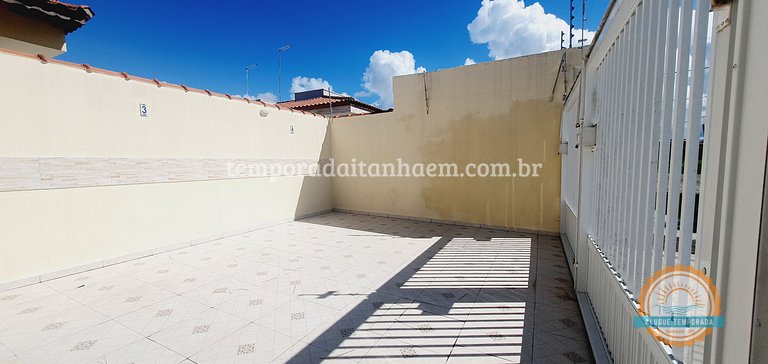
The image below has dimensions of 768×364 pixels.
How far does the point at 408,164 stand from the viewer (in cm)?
763

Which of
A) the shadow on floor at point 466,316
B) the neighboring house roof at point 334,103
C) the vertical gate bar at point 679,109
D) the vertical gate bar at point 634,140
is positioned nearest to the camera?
the vertical gate bar at point 679,109

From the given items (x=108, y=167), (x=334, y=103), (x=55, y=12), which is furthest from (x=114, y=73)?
(x=334, y=103)

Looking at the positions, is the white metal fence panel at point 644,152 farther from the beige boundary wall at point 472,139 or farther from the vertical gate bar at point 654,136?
the beige boundary wall at point 472,139

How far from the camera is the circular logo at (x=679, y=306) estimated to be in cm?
100

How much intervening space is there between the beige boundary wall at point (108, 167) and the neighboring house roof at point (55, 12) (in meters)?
1.76

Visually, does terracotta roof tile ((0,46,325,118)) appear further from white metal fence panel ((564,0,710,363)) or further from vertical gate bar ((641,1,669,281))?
vertical gate bar ((641,1,669,281))

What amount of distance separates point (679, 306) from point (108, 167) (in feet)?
20.7

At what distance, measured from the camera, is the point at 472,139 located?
6.70m

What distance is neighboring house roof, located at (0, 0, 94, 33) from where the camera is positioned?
4.72 meters

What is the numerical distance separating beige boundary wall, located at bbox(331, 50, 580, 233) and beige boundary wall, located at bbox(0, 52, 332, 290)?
3016mm

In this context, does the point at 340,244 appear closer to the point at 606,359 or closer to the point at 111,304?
the point at 111,304

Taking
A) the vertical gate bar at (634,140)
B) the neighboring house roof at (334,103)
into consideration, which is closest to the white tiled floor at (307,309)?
the vertical gate bar at (634,140)

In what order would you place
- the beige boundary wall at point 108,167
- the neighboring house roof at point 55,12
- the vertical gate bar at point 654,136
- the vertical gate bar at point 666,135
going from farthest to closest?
the neighboring house roof at point 55,12 → the beige boundary wall at point 108,167 → the vertical gate bar at point 654,136 → the vertical gate bar at point 666,135

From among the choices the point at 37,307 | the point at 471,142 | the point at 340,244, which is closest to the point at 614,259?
the point at 340,244
